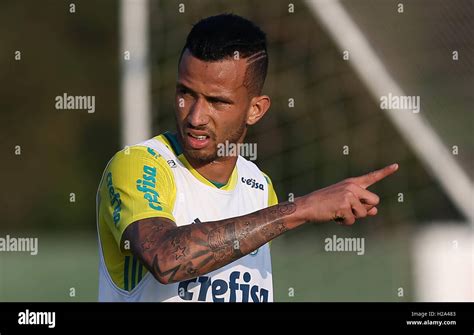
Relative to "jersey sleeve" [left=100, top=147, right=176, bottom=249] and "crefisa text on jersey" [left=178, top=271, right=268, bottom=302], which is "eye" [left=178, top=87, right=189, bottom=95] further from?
"crefisa text on jersey" [left=178, top=271, right=268, bottom=302]

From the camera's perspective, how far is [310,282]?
689cm

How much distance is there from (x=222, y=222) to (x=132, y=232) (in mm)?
330

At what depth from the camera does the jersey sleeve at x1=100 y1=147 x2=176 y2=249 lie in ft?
11.5

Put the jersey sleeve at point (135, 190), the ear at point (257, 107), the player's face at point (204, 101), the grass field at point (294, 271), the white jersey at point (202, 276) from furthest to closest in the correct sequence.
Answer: the grass field at point (294, 271)
the ear at point (257, 107)
the player's face at point (204, 101)
the white jersey at point (202, 276)
the jersey sleeve at point (135, 190)

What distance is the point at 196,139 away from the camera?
383cm

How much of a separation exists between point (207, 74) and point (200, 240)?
77cm

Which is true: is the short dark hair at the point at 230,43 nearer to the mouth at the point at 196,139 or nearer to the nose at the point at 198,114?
the nose at the point at 198,114

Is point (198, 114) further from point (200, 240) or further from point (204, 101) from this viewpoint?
point (200, 240)

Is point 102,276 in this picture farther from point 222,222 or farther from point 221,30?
point 221,30

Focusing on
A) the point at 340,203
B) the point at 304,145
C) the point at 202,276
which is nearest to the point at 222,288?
the point at 202,276

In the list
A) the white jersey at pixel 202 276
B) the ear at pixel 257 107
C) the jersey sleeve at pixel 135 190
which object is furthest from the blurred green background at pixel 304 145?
the jersey sleeve at pixel 135 190

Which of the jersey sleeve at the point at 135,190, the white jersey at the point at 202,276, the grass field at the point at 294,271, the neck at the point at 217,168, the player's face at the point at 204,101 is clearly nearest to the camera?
the jersey sleeve at the point at 135,190

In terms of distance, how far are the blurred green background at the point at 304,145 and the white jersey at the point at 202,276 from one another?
2.45 metres

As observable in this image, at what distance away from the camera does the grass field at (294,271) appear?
260 inches
